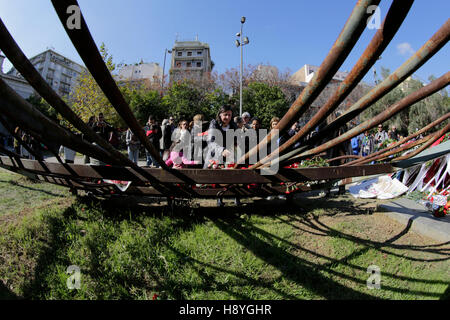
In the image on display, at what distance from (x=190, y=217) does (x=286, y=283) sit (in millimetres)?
1583

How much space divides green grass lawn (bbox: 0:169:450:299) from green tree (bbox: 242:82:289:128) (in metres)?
15.1

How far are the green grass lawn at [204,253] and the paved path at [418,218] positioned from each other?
0.13m

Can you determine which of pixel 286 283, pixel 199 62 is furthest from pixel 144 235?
pixel 199 62

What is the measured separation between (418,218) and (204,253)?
10.4ft

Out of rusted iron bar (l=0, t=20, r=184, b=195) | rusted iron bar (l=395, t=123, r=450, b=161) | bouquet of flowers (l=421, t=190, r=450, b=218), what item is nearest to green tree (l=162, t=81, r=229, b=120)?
bouquet of flowers (l=421, t=190, r=450, b=218)

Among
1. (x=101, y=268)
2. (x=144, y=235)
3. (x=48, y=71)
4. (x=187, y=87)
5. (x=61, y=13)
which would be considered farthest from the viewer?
(x=48, y=71)

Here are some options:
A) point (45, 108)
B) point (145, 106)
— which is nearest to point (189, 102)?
point (145, 106)

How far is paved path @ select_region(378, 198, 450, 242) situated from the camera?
2.88 metres

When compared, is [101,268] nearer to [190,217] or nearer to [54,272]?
[54,272]

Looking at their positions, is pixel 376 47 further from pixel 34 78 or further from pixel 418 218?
pixel 418 218

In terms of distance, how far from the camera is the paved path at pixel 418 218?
2.88m

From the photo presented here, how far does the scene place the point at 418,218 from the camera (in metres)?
3.24

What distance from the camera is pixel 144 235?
2.69 meters

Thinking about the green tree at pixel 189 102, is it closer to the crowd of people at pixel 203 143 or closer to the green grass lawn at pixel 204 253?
the crowd of people at pixel 203 143
